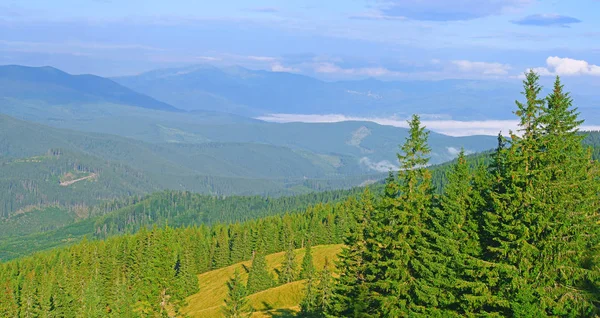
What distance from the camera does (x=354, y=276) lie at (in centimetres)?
5119

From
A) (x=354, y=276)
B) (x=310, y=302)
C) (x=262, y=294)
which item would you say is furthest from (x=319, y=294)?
(x=262, y=294)

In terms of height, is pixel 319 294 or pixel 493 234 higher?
pixel 493 234

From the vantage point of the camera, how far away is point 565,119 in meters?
42.9

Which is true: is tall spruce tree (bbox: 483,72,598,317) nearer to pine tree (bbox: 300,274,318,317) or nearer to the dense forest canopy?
the dense forest canopy

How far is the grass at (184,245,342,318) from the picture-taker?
101250mm

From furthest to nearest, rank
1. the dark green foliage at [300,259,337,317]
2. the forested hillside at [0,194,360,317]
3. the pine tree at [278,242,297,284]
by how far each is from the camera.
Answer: the pine tree at [278,242,297,284] → the dark green foliage at [300,259,337,317] → the forested hillside at [0,194,360,317]

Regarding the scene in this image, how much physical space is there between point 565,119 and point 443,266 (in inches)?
494

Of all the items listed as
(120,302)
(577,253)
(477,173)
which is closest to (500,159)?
(477,173)

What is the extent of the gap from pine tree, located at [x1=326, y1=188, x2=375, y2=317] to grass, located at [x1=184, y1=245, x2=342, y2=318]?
22375 millimetres

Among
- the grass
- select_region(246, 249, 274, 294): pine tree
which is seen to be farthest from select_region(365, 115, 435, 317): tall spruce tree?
select_region(246, 249, 274, 294): pine tree

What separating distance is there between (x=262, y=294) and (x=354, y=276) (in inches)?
2311

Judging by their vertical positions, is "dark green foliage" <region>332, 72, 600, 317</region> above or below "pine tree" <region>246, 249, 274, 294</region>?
above

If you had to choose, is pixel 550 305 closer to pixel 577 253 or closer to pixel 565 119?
pixel 577 253

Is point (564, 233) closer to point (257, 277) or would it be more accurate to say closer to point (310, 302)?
point (310, 302)
